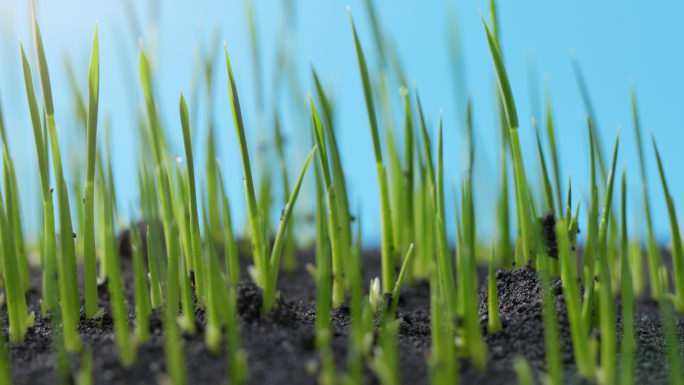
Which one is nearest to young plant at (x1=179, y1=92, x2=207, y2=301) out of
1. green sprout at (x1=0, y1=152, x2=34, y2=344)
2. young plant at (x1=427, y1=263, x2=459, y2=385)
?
green sprout at (x1=0, y1=152, x2=34, y2=344)

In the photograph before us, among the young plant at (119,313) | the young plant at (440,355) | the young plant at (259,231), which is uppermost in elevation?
the young plant at (259,231)

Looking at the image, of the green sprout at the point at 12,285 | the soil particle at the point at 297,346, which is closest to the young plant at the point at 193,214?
the soil particle at the point at 297,346

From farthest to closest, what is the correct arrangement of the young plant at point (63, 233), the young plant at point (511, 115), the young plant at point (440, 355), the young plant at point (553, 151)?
the young plant at point (553, 151) < the young plant at point (511, 115) < the young plant at point (63, 233) < the young plant at point (440, 355)

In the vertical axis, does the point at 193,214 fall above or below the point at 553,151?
below

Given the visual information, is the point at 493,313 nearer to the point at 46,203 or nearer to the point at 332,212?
the point at 332,212

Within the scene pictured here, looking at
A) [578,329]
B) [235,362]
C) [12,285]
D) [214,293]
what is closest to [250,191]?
[214,293]

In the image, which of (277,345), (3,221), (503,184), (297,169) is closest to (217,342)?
(277,345)

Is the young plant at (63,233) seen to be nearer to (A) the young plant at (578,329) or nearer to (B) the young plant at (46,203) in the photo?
(B) the young plant at (46,203)
